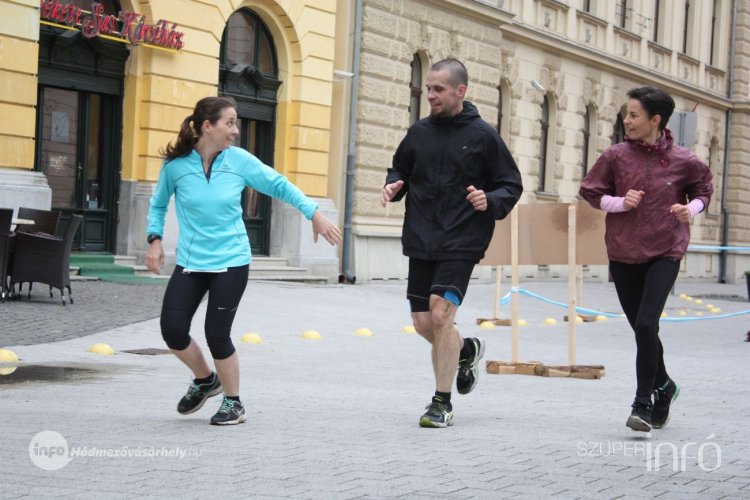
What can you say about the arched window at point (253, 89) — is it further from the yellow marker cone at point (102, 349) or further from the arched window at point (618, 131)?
the arched window at point (618, 131)

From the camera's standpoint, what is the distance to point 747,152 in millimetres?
37812

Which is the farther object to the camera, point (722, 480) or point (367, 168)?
point (367, 168)

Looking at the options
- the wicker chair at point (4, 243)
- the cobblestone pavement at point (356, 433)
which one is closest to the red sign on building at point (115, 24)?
the wicker chair at point (4, 243)

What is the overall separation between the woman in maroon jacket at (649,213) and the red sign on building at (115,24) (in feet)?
36.7

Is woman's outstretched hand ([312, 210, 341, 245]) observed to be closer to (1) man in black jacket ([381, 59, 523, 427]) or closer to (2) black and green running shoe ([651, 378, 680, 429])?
(1) man in black jacket ([381, 59, 523, 427])

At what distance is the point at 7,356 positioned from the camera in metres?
8.63

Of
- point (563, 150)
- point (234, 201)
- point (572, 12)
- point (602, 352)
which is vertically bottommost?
point (602, 352)

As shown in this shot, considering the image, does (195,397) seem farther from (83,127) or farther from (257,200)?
(257,200)

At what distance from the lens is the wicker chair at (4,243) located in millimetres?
12383

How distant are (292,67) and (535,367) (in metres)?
12.2

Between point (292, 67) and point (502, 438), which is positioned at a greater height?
point (292, 67)

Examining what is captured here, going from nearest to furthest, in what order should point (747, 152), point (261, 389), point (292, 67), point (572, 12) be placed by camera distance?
point (261, 389), point (292, 67), point (572, 12), point (747, 152)

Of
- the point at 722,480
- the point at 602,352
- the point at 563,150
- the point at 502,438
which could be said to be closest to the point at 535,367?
the point at 602,352

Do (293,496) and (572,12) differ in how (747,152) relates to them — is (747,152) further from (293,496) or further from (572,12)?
(293,496)
